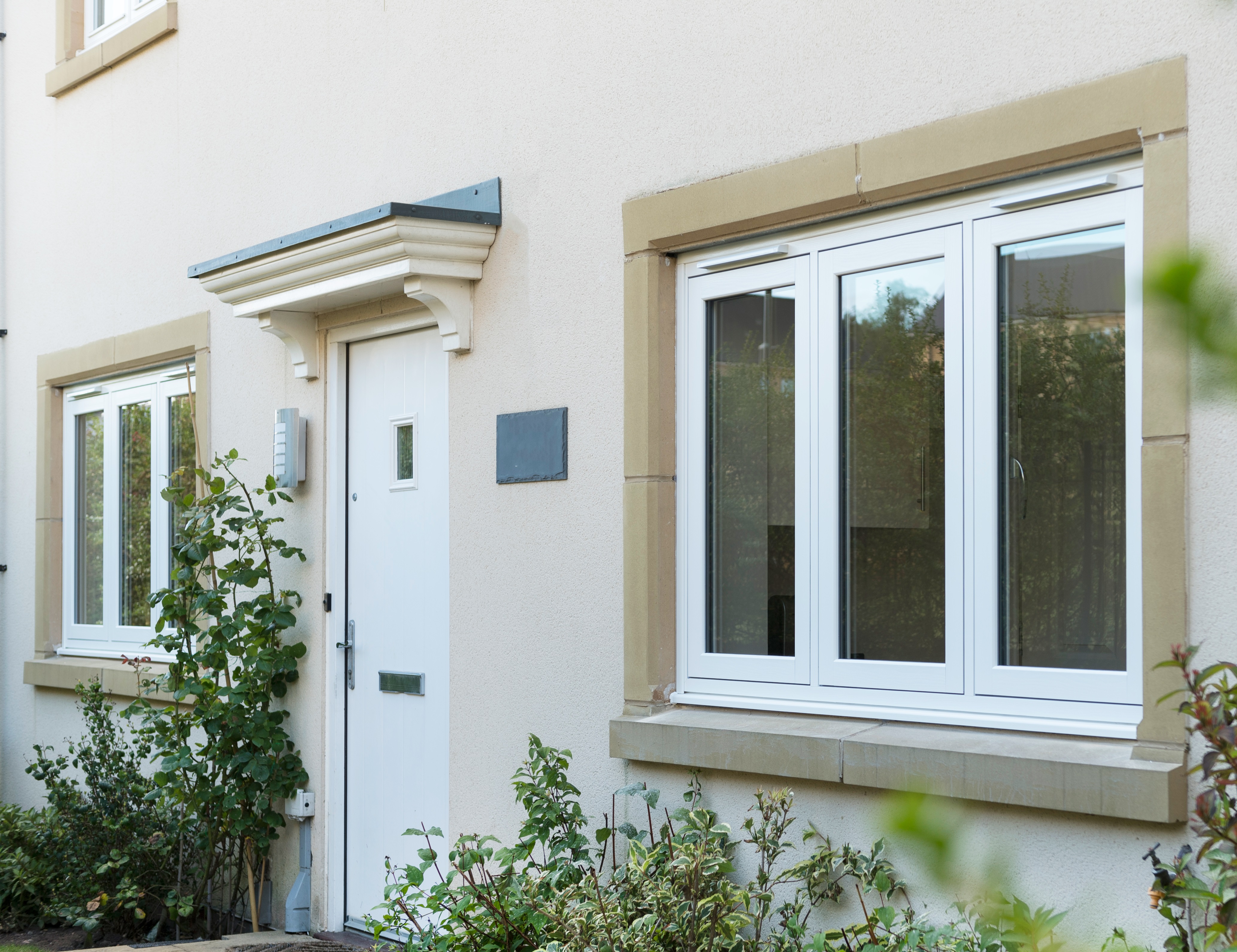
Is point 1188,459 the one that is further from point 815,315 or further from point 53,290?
point 53,290

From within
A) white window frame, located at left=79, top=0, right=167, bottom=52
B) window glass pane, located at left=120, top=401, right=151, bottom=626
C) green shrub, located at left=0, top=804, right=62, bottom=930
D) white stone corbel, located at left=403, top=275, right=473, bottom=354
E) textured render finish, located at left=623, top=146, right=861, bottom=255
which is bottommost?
green shrub, located at left=0, top=804, right=62, bottom=930

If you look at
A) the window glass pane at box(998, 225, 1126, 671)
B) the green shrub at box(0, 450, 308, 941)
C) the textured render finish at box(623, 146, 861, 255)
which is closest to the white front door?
the green shrub at box(0, 450, 308, 941)

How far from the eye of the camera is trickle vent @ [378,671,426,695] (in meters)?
5.27

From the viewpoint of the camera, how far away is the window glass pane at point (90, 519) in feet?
25.7

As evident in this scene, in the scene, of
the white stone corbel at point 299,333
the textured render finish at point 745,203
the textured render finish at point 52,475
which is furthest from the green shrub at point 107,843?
the textured render finish at point 745,203

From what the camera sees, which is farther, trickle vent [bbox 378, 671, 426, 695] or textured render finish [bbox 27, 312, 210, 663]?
textured render finish [bbox 27, 312, 210, 663]

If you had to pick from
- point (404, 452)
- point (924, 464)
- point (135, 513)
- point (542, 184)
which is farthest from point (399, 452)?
point (135, 513)

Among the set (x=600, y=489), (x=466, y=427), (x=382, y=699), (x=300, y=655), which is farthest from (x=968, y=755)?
(x=300, y=655)

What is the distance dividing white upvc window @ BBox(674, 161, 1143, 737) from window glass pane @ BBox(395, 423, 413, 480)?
153 centimetres

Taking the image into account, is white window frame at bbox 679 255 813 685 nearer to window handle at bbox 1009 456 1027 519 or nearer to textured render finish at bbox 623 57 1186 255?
textured render finish at bbox 623 57 1186 255

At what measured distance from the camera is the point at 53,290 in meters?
8.05

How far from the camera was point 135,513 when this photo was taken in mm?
7441

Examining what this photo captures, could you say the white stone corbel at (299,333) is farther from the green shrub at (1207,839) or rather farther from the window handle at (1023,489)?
the green shrub at (1207,839)

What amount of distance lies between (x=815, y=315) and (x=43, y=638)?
597 cm
